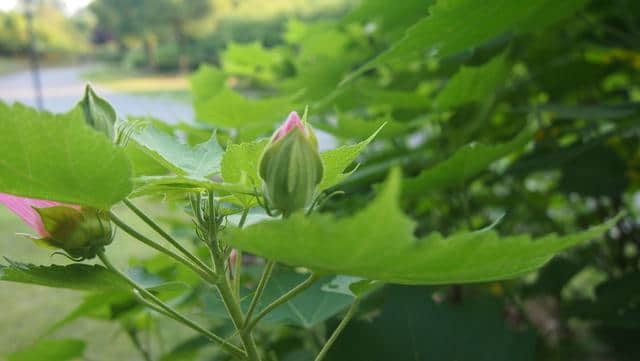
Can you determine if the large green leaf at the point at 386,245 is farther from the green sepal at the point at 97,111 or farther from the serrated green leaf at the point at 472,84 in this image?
the serrated green leaf at the point at 472,84

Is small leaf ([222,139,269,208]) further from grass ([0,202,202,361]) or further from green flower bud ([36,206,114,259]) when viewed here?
grass ([0,202,202,361])

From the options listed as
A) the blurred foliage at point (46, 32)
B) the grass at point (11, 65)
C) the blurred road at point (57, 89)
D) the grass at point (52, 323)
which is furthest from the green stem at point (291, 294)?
the grass at point (11, 65)

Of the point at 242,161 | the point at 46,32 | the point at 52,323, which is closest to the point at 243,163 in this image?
the point at 242,161

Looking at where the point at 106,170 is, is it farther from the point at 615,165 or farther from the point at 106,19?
the point at 106,19

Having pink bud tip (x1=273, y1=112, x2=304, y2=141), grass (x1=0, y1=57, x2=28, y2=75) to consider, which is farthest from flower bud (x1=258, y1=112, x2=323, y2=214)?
grass (x1=0, y1=57, x2=28, y2=75)

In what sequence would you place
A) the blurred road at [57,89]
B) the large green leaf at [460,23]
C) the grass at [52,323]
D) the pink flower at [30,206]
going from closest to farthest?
the pink flower at [30,206]
the large green leaf at [460,23]
the grass at [52,323]
the blurred road at [57,89]

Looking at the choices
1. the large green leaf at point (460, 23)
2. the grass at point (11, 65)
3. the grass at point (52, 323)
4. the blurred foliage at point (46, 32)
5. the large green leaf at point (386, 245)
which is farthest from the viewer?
the grass at point (11, 65)

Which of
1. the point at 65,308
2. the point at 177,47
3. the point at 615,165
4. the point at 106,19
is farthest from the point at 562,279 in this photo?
the point at 106,19
